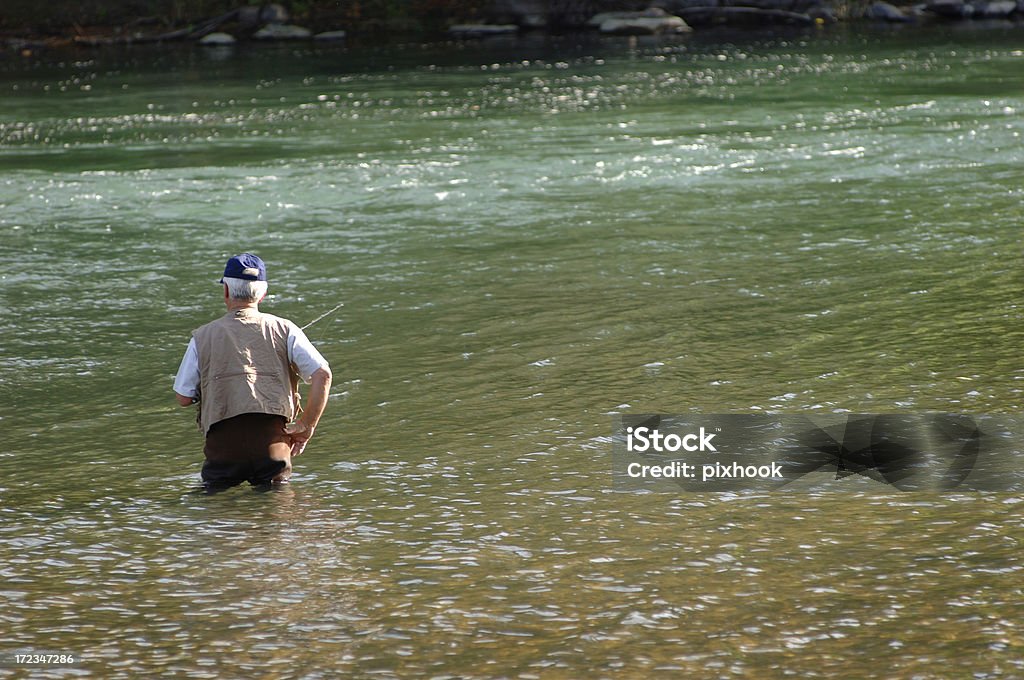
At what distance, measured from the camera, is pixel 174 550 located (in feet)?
23.2

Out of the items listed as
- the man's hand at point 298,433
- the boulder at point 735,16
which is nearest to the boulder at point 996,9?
the boulder at point 735,16

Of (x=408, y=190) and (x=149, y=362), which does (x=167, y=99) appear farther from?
(x=149, y=362)

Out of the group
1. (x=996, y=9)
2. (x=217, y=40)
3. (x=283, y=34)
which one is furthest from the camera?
(x=283, y=34)

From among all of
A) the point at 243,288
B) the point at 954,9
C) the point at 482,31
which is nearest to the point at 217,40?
the point at 482,31

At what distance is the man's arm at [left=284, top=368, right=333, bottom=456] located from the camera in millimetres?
7074

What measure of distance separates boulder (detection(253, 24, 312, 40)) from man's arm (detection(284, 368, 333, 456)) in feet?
141

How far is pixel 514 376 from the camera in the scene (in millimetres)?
10188

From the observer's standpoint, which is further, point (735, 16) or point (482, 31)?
point (735, 16)

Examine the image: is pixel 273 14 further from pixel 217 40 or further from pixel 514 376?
pixel 514 376

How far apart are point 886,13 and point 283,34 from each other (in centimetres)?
2030

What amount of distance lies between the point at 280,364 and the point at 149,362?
4.21m

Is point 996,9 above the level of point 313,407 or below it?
above

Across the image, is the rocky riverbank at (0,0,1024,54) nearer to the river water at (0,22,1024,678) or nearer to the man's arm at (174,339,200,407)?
the river water at (0,22,1024,678)

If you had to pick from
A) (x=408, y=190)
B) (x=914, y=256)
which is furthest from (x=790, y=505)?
(x=408, y=190)
